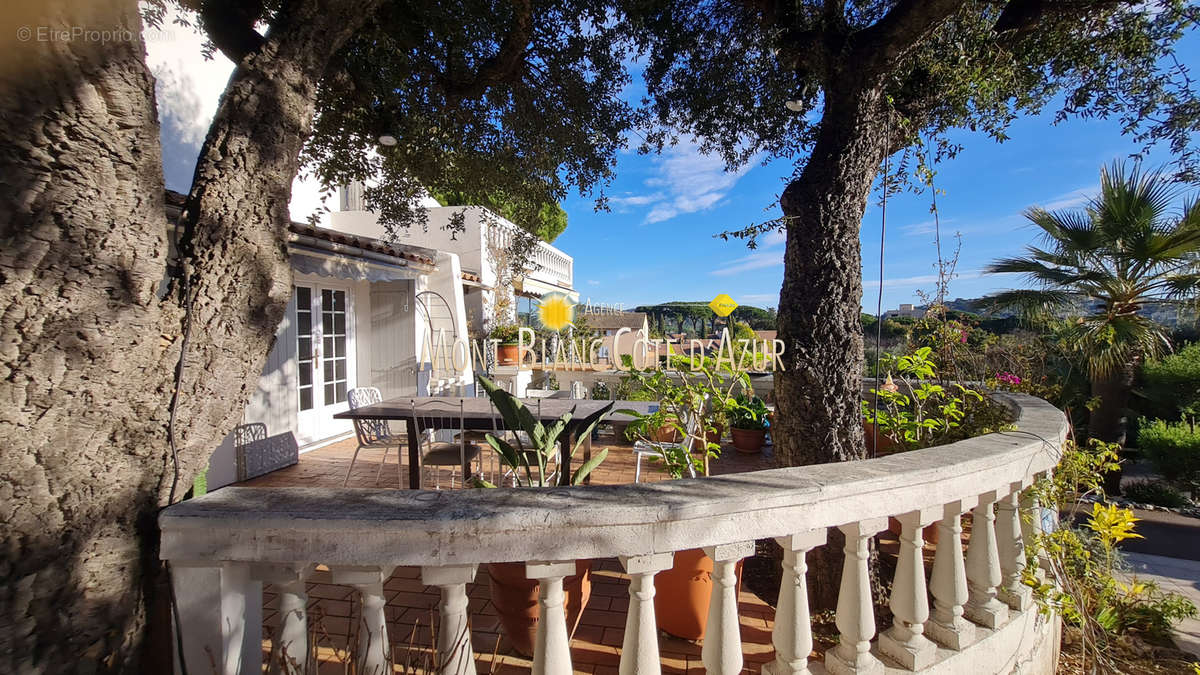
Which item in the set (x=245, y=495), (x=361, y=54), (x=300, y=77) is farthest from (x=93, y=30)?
(x=361, y=54)

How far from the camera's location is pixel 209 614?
136cm

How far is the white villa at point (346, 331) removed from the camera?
18.1ft

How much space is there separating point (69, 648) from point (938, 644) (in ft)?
9.19

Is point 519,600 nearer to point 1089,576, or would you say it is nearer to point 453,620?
point 453,620

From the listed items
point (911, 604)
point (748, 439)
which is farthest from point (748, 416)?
point (911, 604)

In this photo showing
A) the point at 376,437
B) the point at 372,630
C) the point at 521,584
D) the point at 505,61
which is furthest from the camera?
the point at 376,437

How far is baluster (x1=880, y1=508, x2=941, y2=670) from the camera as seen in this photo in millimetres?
1692

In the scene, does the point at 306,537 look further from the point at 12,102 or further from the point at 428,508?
the point at 12,102

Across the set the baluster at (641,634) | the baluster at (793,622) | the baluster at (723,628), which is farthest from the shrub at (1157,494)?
the baluster at (641,634)

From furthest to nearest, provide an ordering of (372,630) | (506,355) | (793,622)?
(506,355) → (793,622) → (372,630)

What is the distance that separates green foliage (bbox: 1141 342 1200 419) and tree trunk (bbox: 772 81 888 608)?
877 cm

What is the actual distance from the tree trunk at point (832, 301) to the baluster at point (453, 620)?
6.65 feet

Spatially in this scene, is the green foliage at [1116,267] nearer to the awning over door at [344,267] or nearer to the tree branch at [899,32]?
the tree branch at [899,32]

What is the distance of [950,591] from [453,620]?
1.85 meters
